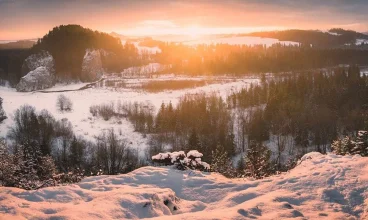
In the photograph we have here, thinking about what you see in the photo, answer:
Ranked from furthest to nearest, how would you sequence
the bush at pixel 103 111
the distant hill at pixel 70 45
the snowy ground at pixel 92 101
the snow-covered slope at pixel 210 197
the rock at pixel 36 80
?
1. the distant hill at pixel 70 45
2. the rock at pixel 36 80
3. the bush at pixel 103 111
4. the snowy ground at pixel 92 101
5. the snow-covered slope at pixel 210 197

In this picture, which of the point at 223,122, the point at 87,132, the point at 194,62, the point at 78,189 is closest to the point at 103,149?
the point at 87,132

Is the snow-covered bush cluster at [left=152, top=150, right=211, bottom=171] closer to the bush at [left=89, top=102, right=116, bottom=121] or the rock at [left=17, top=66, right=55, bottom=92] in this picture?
the bush at [left=89, top=102, right=116, bottom=121]

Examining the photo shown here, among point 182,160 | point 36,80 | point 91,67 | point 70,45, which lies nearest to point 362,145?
point 182,160

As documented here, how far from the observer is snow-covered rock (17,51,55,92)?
102938 mm

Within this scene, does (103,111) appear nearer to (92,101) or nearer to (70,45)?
(92,101)

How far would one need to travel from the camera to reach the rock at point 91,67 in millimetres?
120562

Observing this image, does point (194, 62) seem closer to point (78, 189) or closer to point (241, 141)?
point (241, 141)

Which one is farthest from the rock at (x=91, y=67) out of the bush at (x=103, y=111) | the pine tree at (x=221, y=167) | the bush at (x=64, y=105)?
the pine tree at (x=221, y=167)

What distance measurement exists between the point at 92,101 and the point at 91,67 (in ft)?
137

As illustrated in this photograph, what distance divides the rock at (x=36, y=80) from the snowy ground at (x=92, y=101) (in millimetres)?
3027

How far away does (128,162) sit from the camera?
49.2m

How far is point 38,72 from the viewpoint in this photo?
350ft

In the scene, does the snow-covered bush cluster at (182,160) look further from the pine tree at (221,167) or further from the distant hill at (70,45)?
the distant hill at (70,45)

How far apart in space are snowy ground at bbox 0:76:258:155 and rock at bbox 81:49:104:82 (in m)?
7.76
